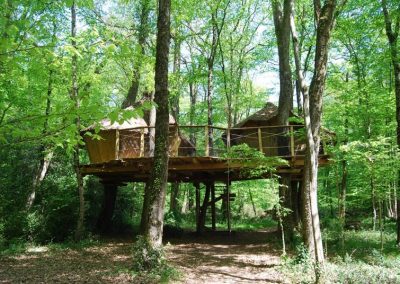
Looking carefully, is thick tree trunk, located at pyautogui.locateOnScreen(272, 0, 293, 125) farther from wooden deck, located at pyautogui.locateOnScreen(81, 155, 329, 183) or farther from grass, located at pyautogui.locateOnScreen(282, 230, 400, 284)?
grass, located at pyautogui.locateOnScreen(282, 230, 400, 284)

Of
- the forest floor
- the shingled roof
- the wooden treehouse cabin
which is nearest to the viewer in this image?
the forest floor

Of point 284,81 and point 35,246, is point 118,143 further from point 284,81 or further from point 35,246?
point 284,81

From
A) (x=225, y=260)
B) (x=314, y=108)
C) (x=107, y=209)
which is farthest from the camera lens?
(x=107, y=209)

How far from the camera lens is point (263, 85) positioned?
3856cm

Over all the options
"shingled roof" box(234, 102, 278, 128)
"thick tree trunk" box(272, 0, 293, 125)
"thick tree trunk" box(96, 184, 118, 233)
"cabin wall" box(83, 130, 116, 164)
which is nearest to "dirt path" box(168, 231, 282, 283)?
"thick tree trunk" box(96, 184, 118, 233)

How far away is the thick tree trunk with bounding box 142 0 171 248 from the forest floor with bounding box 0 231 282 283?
1462mm

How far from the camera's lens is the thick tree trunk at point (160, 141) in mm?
8836

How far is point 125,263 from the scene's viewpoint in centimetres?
1002

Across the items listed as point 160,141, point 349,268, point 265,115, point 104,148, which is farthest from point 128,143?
point 349,268

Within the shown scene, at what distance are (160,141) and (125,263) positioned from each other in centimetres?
371

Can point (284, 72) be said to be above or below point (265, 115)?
above

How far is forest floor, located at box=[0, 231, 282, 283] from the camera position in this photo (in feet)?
28.4

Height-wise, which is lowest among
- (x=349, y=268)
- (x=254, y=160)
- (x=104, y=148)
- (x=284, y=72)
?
(x=349, y=268)

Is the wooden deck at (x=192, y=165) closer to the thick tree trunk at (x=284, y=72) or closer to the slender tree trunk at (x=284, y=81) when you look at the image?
the slender tree trunk at (x=284, y=81)
